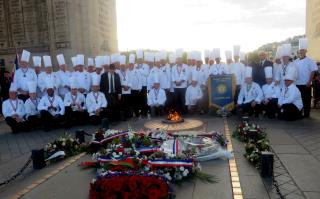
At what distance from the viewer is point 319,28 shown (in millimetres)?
14773

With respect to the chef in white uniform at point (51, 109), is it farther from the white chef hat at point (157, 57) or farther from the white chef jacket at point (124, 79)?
the white chef hat at point (157, 57)

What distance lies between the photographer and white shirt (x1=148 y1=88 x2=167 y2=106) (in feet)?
37.4

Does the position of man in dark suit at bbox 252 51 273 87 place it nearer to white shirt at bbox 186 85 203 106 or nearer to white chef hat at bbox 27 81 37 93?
white shirt at bbox 186 85 203 106

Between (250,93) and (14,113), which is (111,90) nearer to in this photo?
(14,113)

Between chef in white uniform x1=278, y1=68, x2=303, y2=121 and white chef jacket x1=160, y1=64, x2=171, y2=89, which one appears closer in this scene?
chef in white uniform x1=278, y1=68, x2=303, y2=121

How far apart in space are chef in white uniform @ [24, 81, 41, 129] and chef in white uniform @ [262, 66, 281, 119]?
727 cm

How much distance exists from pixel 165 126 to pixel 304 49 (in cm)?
507

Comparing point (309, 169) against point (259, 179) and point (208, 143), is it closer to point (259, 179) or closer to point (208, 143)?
point (259, 179)

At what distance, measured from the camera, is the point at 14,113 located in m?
9.83

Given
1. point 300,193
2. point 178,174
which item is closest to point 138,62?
point 178,174

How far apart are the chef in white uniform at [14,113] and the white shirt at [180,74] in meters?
5.15

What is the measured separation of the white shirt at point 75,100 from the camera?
34.7 feet

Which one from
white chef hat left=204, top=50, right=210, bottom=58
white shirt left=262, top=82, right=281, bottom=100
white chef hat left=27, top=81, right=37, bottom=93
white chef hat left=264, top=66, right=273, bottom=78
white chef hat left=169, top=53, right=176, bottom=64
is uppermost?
white chef hat left=204, top=50, right=210, bottom=58

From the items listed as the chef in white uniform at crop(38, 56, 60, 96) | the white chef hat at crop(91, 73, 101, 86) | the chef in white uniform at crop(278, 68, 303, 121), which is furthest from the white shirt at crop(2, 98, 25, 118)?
the chef in white uniform at crop(278, 68, 303, 121)
